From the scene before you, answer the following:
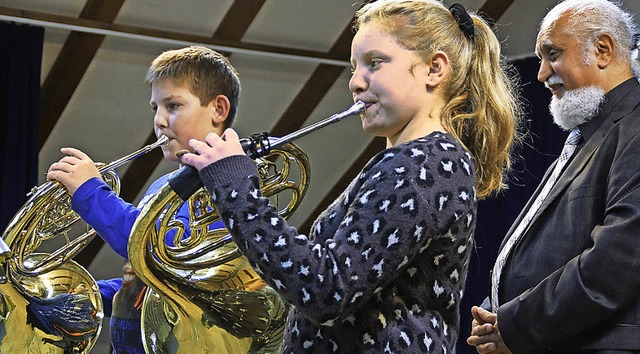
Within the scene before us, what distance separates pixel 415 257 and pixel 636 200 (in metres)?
0.67

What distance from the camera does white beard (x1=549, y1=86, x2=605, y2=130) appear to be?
2.28m

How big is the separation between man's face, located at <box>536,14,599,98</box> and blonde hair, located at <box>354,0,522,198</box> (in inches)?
25.9

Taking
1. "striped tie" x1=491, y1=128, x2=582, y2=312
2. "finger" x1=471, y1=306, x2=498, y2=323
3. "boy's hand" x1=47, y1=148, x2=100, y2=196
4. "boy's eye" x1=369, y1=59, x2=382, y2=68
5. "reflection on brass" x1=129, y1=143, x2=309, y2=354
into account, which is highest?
"boy's hand" x1=47, y1=148, x2=100, y2=196

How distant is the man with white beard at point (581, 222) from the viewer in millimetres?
1980

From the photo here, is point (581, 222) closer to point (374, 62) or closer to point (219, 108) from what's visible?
point (374, 62)

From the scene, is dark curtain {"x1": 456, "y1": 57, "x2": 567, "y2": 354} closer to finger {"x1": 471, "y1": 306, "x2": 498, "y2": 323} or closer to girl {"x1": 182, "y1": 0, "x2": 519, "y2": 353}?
finger {"x1": 471, "y1": 306, "x2": 498, "y2": 323}

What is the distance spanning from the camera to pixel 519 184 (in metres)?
6.34

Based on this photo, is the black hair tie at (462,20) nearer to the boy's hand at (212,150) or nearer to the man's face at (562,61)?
the boy's hand at (212,150)

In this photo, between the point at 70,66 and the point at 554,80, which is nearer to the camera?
the point at 554,80

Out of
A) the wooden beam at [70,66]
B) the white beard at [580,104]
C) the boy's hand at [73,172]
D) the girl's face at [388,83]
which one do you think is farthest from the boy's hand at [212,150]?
the wooden beam at [70,66]

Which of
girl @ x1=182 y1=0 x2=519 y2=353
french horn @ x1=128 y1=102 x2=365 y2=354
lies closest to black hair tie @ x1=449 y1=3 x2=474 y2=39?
girl @ x1=182 y1=0 x2=519 y2=353

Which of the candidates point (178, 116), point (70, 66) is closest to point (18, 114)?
point (70, 66)

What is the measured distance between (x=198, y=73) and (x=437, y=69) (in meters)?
0.89

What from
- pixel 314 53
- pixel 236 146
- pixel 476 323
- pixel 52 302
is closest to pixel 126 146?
pixel 314 53
